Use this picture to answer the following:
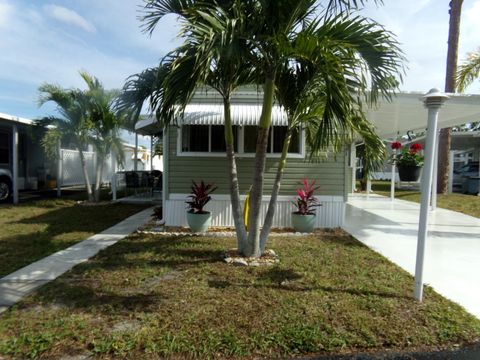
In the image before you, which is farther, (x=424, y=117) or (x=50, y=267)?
(x=424, y=117)

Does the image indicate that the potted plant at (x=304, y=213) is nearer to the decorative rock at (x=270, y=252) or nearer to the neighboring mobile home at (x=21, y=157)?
the decorative rock at (x=270, y=252)

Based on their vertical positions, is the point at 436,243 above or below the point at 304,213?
below

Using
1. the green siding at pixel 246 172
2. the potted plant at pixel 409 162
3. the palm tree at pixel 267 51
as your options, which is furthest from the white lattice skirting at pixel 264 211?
the potted plant at pixel 409 162

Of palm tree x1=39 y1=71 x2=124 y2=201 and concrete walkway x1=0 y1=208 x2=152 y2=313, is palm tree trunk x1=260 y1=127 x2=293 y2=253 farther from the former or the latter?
palm tree x1=39 y1=71 x2=124 y2=201

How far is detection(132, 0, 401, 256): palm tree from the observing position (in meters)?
4.10

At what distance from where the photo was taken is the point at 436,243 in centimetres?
691

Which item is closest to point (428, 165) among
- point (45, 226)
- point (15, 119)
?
point (45, 226)

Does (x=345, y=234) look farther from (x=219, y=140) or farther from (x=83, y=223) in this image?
(x=83, y=223)

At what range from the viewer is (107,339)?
10.4ft

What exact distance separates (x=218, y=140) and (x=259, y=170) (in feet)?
10.2

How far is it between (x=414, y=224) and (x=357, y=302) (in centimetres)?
596

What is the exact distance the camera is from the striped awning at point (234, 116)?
7.32 metres

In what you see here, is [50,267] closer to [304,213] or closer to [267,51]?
[267,51]

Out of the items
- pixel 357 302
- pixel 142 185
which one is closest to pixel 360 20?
pixel 357 302
